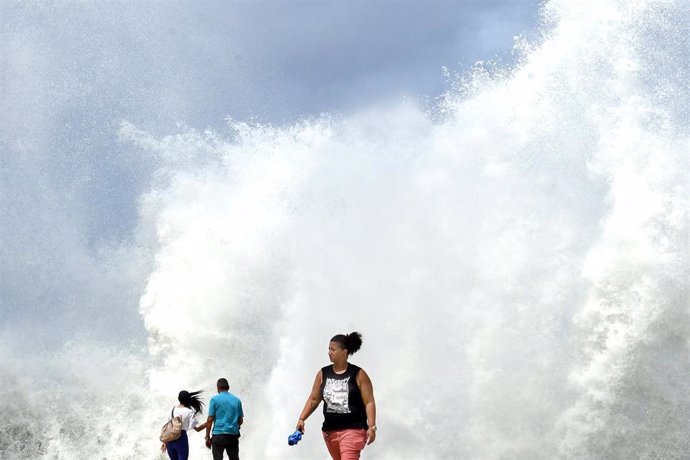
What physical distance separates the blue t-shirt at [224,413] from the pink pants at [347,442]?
142 inches

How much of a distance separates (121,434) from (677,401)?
16.1m

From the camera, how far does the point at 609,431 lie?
16094 millimetres

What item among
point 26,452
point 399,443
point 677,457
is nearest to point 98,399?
point 26,452

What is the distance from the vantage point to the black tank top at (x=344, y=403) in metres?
7.12

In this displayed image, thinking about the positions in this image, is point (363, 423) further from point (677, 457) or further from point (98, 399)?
point (98, 399)

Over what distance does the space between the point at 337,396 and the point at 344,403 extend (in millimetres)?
93

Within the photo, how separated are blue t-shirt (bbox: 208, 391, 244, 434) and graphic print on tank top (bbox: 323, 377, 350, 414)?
3683 millimetres

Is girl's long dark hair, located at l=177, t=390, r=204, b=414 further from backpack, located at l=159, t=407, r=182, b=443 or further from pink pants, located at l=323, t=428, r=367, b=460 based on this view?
pink pants, located at l=323, t=428, r=367, b=460

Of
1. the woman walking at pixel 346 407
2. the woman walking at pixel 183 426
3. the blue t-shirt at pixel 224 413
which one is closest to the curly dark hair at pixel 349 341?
the woman walking at pixel 346 407

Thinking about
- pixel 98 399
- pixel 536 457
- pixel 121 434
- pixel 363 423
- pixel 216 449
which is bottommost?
pixel 363 423

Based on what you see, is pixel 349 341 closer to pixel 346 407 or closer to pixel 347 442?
pixel 346 407

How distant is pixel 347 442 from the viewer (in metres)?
7.09

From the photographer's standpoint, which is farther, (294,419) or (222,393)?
(294,419)

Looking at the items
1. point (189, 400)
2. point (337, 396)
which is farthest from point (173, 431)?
point (337, 396)
